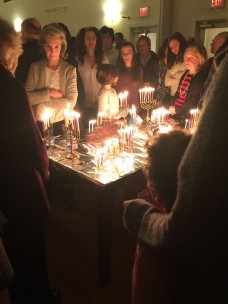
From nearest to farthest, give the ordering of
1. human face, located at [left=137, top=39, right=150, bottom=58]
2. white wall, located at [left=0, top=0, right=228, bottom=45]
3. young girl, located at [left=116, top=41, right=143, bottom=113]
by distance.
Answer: young girl, located at [left=116, top=41, right=143, bottom=113] < human face, located at [left=137, top=39, right=150, bottom=58] < white wall, located at [left=0, top=0, right=228, bottom=45]

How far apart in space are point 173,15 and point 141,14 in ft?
3.17

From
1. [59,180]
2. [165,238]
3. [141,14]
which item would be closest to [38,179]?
[165,238]

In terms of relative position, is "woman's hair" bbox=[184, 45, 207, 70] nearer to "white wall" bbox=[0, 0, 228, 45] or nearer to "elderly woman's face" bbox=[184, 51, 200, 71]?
"elderly woman's face" bbox=[184, 51, 200, 71]

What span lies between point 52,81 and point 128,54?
1.46 m

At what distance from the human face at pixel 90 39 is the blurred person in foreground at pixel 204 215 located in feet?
10.1

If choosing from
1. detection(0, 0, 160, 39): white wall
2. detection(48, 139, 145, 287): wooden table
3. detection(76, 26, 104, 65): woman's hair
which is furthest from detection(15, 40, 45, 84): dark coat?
detection(0, 0, 160, 39): white wall

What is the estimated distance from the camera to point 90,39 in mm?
3443

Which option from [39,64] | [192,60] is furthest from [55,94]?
[192,60]

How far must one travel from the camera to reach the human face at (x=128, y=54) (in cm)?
381

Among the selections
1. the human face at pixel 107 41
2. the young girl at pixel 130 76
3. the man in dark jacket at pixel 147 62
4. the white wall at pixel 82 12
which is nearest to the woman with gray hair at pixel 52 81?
the young girl at pixel 130 76

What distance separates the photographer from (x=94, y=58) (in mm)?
3514

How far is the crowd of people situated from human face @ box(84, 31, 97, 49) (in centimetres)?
1

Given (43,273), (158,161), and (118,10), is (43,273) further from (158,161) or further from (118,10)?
(118,10)

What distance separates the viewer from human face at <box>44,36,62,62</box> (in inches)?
104
